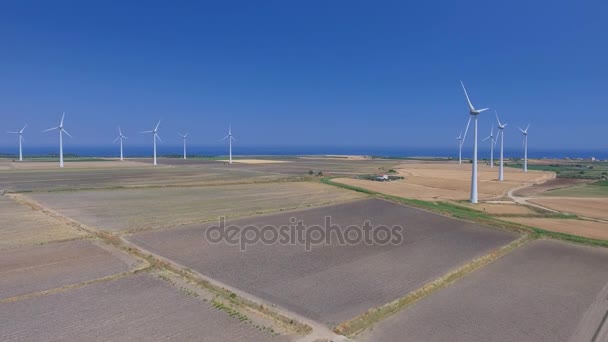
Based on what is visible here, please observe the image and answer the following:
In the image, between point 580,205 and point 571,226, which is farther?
point 580,205

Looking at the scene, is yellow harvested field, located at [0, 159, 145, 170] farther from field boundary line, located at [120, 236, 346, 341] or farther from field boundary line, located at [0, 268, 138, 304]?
field boundary line, located at [0, 268, 138, 304]

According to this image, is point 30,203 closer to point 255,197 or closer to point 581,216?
point 255,197

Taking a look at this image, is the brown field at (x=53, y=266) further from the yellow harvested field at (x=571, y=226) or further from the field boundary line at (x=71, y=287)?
the yellow harvested field at (x=571, y=226)

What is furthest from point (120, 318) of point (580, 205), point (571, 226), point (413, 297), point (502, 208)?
point (580, 205)

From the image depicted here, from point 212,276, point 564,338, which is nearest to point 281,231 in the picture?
point 212,276

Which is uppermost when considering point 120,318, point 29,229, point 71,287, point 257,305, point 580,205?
point 29,229

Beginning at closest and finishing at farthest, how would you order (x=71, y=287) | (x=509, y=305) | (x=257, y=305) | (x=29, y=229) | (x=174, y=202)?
(x=257, y=305), (x=509, y=305), (x=71, y=287), (x=29, y=229), (x=174, y=202)

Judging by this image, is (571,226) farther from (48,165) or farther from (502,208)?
(48,165)

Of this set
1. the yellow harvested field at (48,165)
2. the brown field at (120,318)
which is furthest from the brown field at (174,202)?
the yellow harvested field at (48,165)

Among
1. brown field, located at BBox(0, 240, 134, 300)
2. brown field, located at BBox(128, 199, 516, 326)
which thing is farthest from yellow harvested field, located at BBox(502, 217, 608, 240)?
brown field, located at BBox(0, 240, 134, 300)
